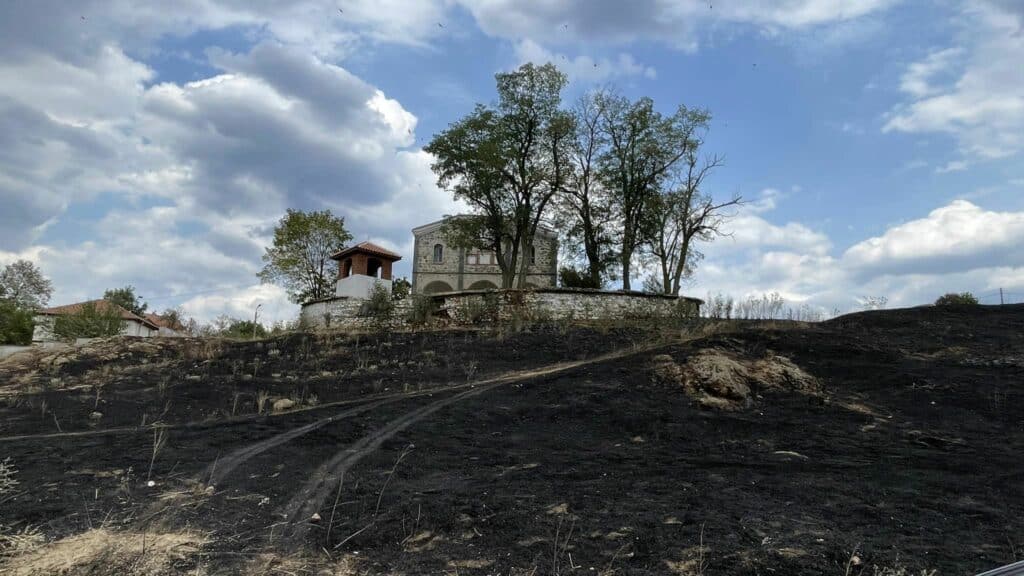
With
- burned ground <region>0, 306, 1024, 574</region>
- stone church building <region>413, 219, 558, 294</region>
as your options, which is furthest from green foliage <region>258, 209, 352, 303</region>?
burned ground <region>0, 306, 1024, 574</region>

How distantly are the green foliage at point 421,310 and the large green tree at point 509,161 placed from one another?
24.1 ft

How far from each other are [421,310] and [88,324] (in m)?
13.4

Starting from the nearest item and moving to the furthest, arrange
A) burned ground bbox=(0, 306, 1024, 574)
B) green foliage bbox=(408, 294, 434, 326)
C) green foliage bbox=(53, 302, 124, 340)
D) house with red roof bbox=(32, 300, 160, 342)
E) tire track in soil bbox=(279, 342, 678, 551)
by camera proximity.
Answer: burned ground bbox=(0, 306, 1024, 574)
tire track in soil bbox=(279, 342, 678, 551)
green foliage bbox=(408, 294, 434, 326)
green foliage bbox=(53, 302, 124, 340)
house with red roof bbox=(32, 300, 160, 342)

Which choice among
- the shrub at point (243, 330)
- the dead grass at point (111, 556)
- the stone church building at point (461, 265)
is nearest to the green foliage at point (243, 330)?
the shrub at point (243, 330)

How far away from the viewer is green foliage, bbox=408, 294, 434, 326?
2262 cm

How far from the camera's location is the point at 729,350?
13.4 m

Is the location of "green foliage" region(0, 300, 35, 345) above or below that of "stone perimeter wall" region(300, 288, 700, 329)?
below

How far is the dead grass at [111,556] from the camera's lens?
457cm

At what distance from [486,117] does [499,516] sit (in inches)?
1081

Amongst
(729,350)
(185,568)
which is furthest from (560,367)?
(185,568)

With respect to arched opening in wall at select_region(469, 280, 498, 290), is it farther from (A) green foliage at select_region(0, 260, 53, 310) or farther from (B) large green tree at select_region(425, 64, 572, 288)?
(A) green foliage at select_region(0, 260, 53, 310)

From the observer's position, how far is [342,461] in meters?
7.70

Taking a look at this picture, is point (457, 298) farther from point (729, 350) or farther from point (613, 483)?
point (613, 483)

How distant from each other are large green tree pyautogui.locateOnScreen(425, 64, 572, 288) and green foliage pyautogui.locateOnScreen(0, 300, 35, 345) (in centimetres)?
2300
